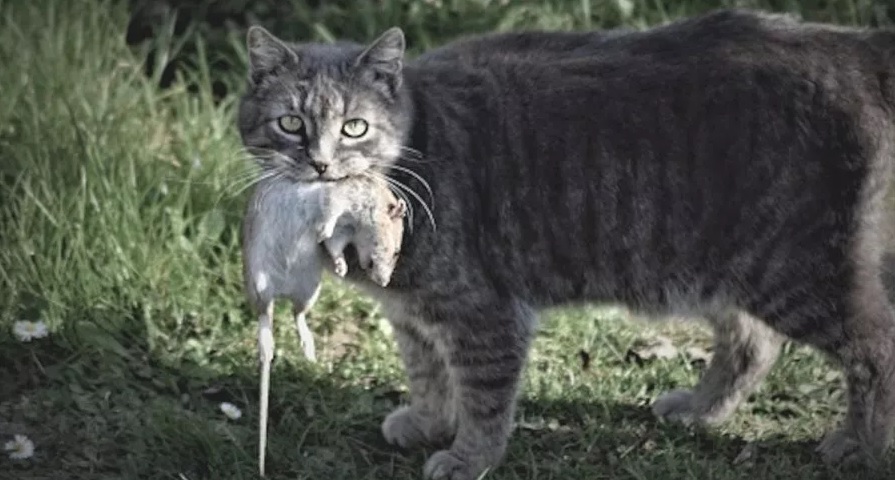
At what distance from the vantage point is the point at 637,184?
4.30 metres

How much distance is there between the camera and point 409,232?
414 cm

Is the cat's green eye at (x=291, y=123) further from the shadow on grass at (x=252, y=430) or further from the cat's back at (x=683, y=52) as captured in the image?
the shadow on grass at (x=252, y=430)

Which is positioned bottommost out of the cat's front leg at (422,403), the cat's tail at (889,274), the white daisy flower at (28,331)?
the cat's front leg at (422,403)

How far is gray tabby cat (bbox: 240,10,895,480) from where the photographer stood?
4.16m

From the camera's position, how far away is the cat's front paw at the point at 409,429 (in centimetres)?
451

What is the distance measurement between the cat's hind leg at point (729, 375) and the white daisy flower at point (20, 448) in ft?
5.63

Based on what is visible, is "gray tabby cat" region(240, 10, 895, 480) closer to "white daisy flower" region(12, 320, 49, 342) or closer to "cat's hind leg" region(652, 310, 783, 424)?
"cat's hind leg" region(652, 310, 783, 424)

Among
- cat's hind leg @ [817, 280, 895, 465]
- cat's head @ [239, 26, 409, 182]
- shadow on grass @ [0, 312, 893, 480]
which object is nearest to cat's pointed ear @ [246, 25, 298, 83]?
cat's head @ [239, 26, 409, 182]

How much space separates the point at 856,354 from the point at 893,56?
2.52ft

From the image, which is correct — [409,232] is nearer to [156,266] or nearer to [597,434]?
[597,434]

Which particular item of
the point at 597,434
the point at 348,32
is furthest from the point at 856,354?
the point at 348,32

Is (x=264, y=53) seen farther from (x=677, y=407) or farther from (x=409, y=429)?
(x=677, y=407)

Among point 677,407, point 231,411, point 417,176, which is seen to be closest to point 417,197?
point 417,176

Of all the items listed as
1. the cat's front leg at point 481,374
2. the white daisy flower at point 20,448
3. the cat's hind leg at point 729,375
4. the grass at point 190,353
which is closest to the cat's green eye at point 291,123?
the cat's front leg at point 481,374
